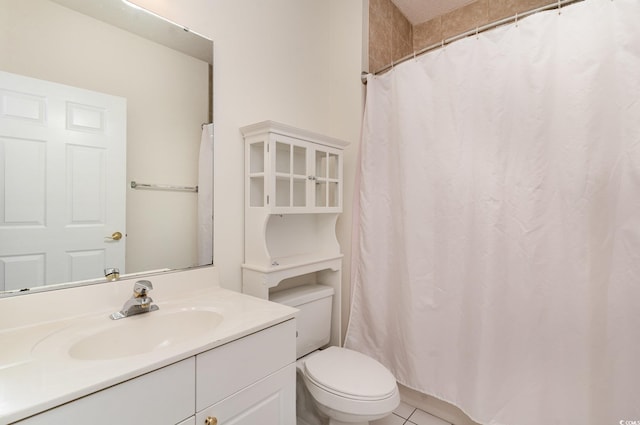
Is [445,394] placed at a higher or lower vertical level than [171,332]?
lower

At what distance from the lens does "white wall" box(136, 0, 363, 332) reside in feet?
4.61

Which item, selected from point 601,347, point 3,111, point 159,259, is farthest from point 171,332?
point 601,347

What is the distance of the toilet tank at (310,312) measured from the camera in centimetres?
160

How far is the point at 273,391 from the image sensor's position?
3.23 ft

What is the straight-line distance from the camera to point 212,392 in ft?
2.68

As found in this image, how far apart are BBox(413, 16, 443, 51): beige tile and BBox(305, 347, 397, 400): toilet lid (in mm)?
2295

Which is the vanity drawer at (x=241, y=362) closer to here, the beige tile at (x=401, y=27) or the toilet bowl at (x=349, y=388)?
the toilet bowl at (x=349, y=388)

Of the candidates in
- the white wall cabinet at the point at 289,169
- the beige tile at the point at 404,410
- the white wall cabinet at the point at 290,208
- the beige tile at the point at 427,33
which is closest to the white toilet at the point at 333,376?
the white wall cabinet at the point at 290,208

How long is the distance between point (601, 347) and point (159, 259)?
179 cm

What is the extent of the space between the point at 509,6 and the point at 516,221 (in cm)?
155

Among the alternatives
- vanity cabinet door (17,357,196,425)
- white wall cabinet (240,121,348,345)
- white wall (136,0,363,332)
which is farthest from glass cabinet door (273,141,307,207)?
vanity cabinet door (17,357,196,425)

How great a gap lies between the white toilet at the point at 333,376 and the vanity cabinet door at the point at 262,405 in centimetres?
23

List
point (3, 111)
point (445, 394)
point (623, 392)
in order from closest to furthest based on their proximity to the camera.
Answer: point (3, 111)
point (623, 392)
point (445, 394)

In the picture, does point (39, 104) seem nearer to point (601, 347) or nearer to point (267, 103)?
point (267, 103)
